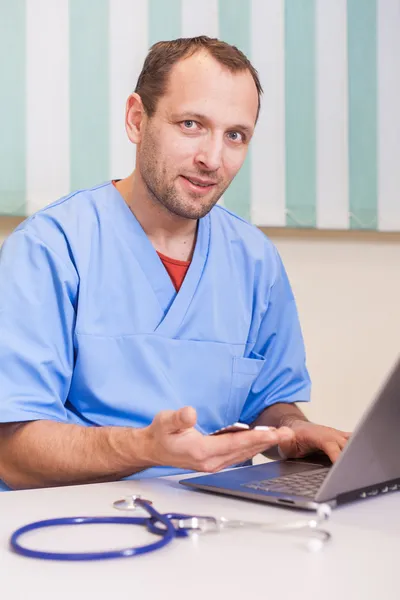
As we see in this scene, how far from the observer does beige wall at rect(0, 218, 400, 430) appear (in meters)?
2.20

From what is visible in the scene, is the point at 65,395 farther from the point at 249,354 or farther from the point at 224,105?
the point at 224,105

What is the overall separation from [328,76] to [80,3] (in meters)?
0.70

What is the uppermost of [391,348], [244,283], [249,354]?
[244,283]

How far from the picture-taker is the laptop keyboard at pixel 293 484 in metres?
0.88

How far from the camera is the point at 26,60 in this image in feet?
5.93

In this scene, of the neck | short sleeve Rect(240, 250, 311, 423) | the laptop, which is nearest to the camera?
the laptop

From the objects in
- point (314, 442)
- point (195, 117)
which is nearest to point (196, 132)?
point (195, 117)

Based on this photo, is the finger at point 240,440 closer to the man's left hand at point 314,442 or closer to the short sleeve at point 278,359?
the man's left hand at point 314,442

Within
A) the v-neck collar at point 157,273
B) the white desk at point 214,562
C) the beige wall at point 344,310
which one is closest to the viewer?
the white desk at point 214,562

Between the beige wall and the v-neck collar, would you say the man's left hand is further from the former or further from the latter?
the beige wall

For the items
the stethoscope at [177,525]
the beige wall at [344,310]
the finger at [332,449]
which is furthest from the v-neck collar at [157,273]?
the beige wall at [344,310]

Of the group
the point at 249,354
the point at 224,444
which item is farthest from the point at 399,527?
the point at 249,354

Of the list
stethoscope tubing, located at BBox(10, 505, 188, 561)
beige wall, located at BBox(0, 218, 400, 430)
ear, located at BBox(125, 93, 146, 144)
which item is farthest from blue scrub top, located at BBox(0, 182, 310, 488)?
beige wall, located at BBox(0, 218, 400, 430)

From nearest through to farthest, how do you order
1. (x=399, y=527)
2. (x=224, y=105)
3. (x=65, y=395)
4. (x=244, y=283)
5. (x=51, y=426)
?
(x=399, y=527) → (x=51, y=426) → (x=65, y=395) → (x=224, y=105) → (x=244, y=283)
